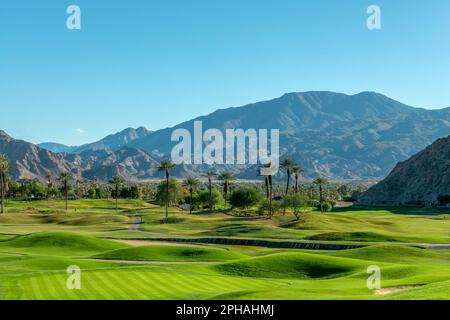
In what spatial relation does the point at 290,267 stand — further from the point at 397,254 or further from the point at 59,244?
the point at 59,244

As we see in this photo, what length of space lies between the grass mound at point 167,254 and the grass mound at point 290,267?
1026 centimetres

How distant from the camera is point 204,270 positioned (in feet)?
151

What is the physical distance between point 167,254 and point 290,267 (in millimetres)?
18007

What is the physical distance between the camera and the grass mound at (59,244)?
71.6 metres

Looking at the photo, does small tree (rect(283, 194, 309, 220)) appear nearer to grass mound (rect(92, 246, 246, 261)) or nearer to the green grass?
the green grass

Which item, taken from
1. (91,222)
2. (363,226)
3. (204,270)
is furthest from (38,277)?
(91,222)

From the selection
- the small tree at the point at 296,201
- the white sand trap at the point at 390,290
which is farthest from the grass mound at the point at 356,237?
the white sand trap at the point at 390,290

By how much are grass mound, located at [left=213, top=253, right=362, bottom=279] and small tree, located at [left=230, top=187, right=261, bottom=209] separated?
108987 mm

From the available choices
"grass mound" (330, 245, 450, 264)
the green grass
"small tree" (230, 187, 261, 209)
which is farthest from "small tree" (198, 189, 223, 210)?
"grass mound" (330, 245, 450, 264)

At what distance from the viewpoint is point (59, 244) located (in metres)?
74.2

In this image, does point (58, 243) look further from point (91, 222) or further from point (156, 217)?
point (156, 217)

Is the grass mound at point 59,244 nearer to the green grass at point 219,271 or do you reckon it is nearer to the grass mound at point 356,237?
the green grass at point 219,271

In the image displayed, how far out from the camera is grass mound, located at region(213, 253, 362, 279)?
46.0 metres
